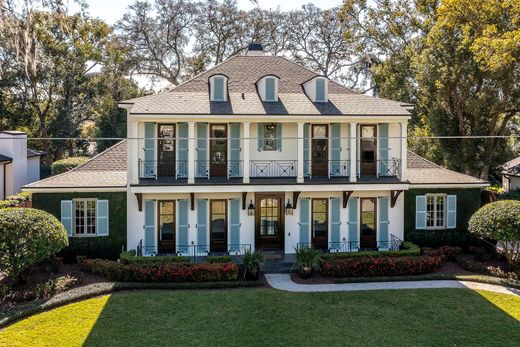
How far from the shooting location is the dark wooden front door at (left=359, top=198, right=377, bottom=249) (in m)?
17.9

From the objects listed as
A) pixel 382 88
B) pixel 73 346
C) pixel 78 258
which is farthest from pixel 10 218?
pixel 382 88

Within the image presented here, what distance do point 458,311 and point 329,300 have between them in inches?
144

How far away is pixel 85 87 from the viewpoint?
36.5m

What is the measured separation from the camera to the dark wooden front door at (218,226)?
17109 millimetres

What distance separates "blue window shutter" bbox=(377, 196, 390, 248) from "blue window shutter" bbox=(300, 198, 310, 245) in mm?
3094

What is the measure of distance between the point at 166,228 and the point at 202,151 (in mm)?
3456

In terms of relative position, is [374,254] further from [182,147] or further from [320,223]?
[182,147]

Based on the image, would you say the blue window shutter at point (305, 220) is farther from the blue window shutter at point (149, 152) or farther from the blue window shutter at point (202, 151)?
the blue window shutter at point (149, 152)

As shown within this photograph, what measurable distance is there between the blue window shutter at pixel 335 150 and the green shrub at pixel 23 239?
10824 millimetres

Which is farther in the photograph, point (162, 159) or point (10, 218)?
point (162, 159)

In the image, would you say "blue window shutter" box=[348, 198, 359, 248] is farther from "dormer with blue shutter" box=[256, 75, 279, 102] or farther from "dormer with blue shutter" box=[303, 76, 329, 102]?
"dormer with blue shutter" box=[256, 75, 279, 102]

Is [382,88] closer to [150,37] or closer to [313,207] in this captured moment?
[313,207]

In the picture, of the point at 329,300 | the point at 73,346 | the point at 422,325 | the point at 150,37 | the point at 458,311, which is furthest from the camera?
the point at 150,37

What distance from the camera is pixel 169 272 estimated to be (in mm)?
14070
